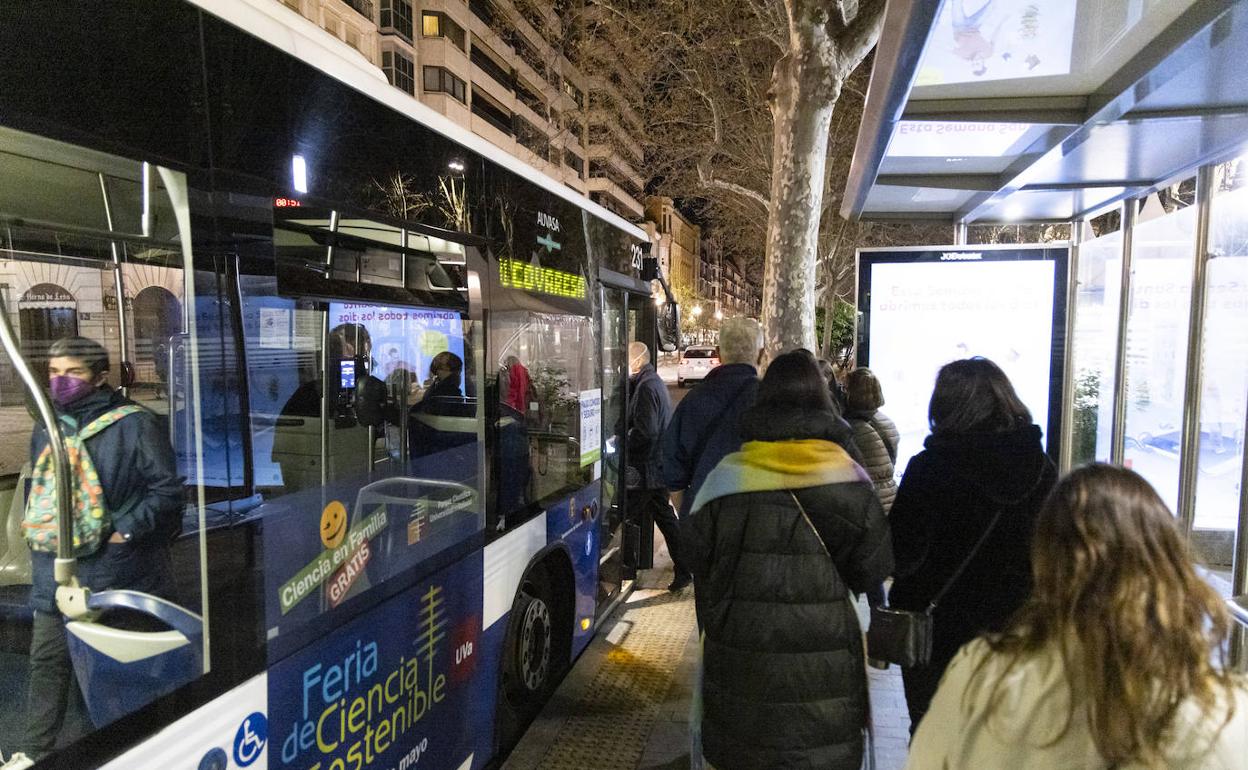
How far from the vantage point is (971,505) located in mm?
2412

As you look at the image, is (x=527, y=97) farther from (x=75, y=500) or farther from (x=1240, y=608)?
(x=75, y=500)

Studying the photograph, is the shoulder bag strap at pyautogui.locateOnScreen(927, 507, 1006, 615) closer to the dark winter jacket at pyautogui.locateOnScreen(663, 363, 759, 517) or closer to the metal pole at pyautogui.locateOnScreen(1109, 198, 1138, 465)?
the dark winter jacket at pyautogui.locateOnScreen(663, 363, 759, 517)

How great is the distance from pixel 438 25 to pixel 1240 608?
50.7m

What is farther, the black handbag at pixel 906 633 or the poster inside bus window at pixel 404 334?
the poster inside bus window at pixel 404 334

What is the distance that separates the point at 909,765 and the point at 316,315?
2084 mm

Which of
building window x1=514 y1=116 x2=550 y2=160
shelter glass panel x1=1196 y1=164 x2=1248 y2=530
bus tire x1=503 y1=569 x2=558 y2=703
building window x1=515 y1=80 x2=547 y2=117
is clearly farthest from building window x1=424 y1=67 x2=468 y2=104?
shelter glass panel x1=1196 y1=164 x2=1248 y2=530

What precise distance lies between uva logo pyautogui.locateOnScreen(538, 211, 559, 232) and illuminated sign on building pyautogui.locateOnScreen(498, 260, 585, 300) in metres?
0.23

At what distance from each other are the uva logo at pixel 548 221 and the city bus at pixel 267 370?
0.40m

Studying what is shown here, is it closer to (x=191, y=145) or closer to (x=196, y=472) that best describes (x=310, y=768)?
(x=196, y=472)

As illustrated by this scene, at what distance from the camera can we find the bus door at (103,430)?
1798 mm

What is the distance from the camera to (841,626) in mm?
2305

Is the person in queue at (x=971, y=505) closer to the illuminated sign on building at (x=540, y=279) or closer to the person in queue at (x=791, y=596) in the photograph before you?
the person in queue at (x=791, y=596)

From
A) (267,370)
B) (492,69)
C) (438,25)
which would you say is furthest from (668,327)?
(492,69)

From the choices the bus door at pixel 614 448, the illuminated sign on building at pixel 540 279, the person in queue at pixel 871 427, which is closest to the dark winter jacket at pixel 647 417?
the bus door at pixel 614 448
